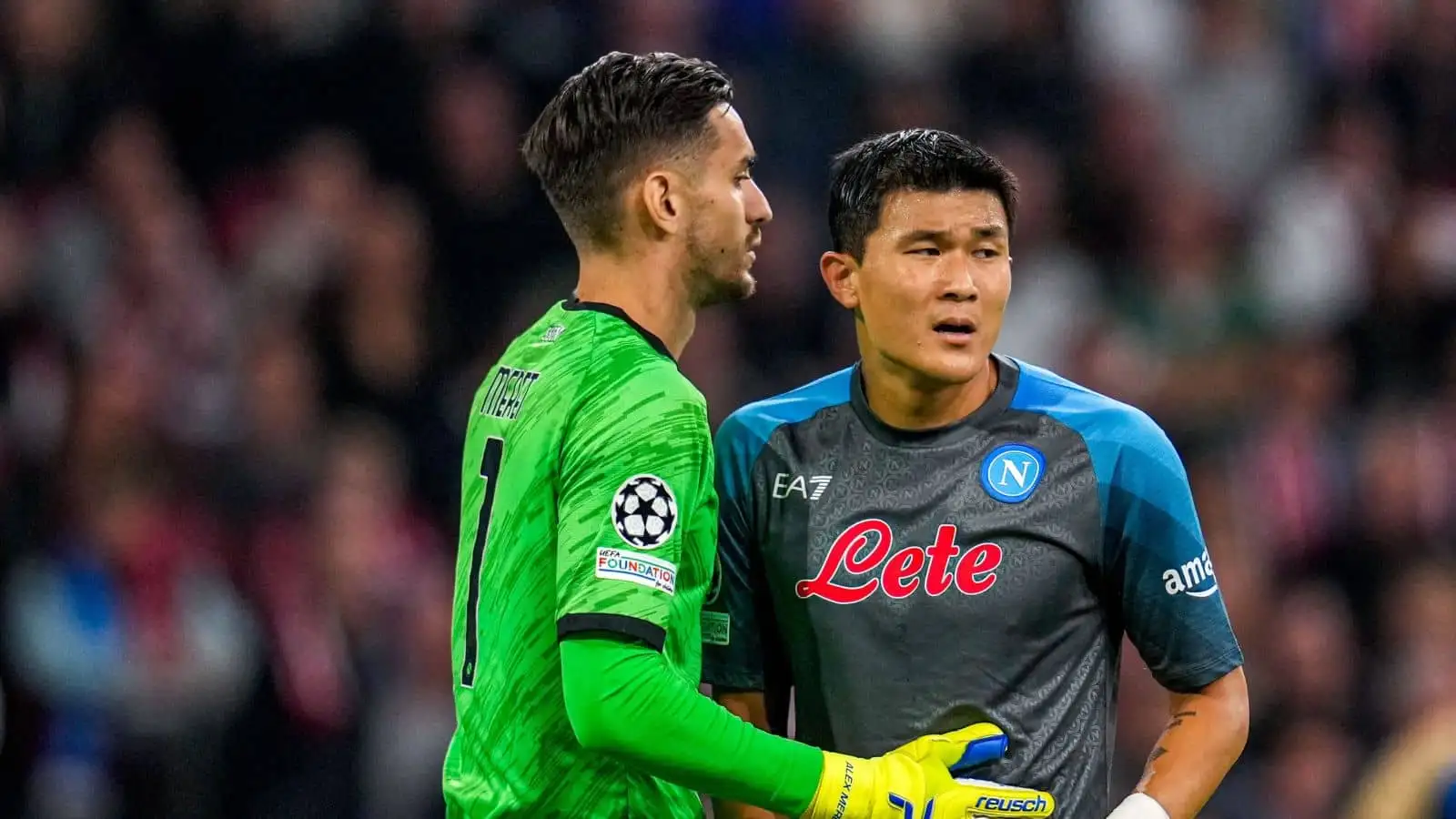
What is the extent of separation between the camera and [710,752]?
3.15 metres

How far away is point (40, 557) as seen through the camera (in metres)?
7.21

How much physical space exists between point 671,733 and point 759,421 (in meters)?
0.83

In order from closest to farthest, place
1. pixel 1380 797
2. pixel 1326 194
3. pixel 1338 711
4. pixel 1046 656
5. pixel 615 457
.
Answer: pixel 615 457 < pixel 1046 656 < pixel 1380 797 < pixel 1338 711 < pixel 1326 194

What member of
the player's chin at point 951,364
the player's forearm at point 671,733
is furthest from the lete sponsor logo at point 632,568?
the player's chin at point 951,364

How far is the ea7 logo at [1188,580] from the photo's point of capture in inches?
137

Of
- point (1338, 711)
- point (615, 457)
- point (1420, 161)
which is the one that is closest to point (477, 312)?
point (1338, 711)

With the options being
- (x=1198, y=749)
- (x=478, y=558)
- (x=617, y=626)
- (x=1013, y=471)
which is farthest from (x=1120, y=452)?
(x=478, y=558)

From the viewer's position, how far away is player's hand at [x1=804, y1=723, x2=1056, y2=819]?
10.6 ft

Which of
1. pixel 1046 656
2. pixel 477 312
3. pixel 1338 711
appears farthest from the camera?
pixel 477 312

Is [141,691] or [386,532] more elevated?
[386,532]

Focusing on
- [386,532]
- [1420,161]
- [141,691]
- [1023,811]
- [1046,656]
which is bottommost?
[141,691]

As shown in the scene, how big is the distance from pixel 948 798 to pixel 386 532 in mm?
4528

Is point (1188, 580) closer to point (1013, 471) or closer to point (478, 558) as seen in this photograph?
point (1013, 471)

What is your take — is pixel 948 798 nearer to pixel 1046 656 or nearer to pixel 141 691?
pixel 1046 656
